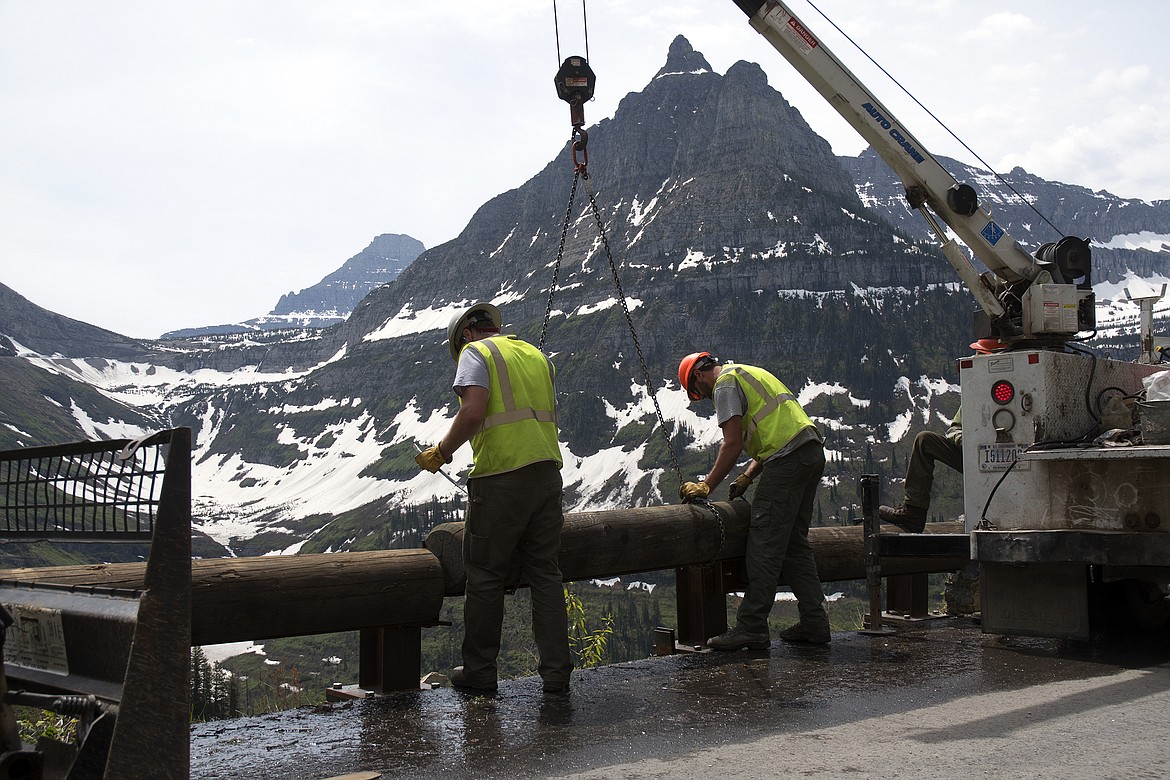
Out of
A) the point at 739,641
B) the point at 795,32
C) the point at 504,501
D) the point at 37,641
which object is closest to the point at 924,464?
the point at 739,641

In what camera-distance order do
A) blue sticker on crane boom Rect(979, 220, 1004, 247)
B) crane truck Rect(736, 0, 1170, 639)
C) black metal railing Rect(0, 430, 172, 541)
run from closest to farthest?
black metal railing Rect(0, 430, 172, 541)
crane truck Rect(736, 0, 1170, 639)
blue sticker on crane boom Rect(979, 220, 1004, 247)

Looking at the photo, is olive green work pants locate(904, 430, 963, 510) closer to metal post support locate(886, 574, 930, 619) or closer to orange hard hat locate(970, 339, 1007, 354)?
orange hard hat locate(970, 339, 1007, 354)

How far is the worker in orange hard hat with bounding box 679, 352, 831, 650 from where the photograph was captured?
761cm

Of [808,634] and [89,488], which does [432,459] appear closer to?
[89,488]

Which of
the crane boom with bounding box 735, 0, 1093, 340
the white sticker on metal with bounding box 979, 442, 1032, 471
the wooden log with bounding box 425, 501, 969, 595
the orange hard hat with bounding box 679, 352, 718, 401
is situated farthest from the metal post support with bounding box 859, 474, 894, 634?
the crane boom with bounding box 735, 0, 1093, 340

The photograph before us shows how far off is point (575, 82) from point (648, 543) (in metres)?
4.96

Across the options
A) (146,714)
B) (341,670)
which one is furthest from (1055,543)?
(341,670)

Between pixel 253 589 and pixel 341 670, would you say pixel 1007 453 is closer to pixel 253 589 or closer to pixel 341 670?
pixel 253 589

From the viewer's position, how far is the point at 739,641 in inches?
296

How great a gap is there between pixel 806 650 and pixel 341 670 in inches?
5615

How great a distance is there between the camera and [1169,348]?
29.7 feet

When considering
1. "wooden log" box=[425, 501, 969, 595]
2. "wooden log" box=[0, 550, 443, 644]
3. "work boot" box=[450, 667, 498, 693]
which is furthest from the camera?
"wooden log" box=[425, 501, 969, 595]

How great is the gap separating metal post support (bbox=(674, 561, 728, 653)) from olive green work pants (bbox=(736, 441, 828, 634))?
1.16 ft

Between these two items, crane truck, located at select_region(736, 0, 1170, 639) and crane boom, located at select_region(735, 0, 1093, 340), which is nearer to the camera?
crane truck, located at select_region(736, 0, 1170, 639)
